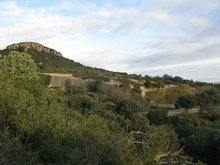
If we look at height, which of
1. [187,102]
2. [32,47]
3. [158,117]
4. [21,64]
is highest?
[32,47]

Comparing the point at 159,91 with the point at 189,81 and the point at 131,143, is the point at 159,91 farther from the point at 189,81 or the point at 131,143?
the point at 131,143

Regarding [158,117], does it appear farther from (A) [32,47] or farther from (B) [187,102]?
(A) [32,47]

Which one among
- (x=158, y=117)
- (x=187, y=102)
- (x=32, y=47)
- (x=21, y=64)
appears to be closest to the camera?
(x=21, y=64)

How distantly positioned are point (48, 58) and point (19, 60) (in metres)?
74.8

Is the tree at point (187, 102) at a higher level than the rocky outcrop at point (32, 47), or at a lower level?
lower

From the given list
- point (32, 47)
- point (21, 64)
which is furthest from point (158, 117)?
point (32, 47)

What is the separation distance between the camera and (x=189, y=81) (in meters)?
114

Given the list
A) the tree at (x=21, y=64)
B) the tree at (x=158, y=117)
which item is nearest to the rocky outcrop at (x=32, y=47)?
the tree at (x=158, y=117)

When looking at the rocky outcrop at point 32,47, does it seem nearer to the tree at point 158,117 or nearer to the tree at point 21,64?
the tree at point 158,117

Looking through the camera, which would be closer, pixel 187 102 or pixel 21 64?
pixel 21 64

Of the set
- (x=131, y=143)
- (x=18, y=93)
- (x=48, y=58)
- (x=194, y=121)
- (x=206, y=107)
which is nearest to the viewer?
(x=131, y=143)

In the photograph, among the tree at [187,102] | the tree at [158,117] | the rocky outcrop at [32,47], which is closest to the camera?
the tree at [158,117]

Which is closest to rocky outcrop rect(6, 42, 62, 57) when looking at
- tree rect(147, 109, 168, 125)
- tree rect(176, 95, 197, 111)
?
tree rect(176, 95, 197, 111)

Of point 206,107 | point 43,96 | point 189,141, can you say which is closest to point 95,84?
point 206,107
